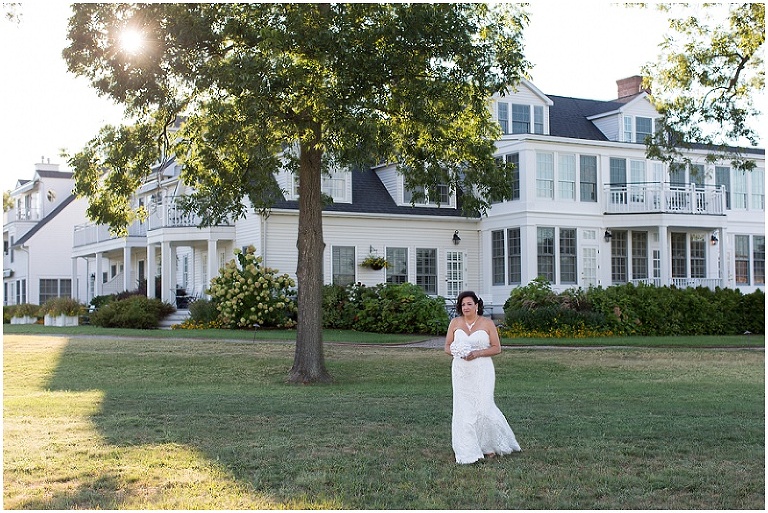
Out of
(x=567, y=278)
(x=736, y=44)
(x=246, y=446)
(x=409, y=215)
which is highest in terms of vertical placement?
(x=736, y=44)

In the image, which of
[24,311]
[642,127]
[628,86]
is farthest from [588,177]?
[24,311]

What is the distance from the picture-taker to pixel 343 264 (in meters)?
29.4

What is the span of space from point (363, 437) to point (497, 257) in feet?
69.8

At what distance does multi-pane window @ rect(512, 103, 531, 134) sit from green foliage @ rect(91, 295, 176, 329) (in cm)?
1307

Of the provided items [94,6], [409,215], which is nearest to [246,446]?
[94,6]

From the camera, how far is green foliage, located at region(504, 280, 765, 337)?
24.3 m

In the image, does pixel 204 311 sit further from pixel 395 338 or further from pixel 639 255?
pixel 639 255

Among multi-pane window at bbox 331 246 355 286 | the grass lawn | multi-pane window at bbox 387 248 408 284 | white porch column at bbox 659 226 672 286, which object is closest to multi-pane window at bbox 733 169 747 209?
white porch column at bbox 659 226 672 286

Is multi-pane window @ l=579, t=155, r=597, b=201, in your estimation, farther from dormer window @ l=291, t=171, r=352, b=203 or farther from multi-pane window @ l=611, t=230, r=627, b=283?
dormer window @ l=291, t=171, r=352, b=203

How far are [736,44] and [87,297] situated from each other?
3202cm

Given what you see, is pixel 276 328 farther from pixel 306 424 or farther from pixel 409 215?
pixel 306 424

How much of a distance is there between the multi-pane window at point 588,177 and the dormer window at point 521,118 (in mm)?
1858

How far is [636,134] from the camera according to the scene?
106ft

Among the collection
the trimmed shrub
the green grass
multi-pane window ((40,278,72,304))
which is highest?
multi-pane window ((40,278,72,304))
